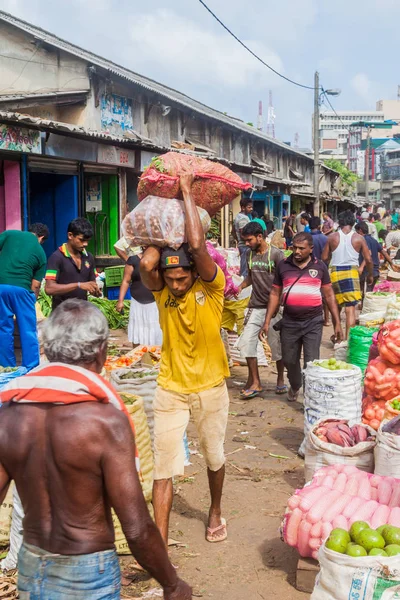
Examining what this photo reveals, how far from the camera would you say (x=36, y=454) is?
242cm

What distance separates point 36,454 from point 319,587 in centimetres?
182

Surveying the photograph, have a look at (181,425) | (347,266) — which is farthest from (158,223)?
(347,266)

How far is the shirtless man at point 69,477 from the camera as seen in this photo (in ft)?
7.89

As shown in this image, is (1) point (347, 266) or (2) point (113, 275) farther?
(2) point (113, 275)

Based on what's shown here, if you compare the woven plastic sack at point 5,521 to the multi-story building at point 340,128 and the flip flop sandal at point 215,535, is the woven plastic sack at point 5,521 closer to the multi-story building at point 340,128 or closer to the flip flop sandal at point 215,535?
the flip flop sandal at point 215,535

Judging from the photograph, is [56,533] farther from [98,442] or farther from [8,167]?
[8,167]

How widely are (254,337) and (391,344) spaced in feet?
7.98

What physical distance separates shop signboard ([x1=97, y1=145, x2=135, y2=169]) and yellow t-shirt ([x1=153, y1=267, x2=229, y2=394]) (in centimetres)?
867

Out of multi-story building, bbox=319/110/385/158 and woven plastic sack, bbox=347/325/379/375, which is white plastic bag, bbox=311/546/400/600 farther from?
multi-story building, bbox=319/110/385/158

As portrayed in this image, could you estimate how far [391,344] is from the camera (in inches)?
236

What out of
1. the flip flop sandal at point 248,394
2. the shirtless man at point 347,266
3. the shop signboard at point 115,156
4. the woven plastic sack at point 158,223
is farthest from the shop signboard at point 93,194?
the woven plastic sack at point 158,223

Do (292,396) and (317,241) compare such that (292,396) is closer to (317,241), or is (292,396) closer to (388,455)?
(388,455)

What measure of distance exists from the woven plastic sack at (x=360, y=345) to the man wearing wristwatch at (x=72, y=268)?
2899 mm

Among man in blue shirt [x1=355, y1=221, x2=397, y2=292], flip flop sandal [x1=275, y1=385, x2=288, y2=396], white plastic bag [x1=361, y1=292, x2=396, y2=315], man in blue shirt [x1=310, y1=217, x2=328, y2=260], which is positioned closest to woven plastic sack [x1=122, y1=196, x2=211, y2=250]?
flip flop sandal [x1=275, y1=385, x2=288, y2=396]
